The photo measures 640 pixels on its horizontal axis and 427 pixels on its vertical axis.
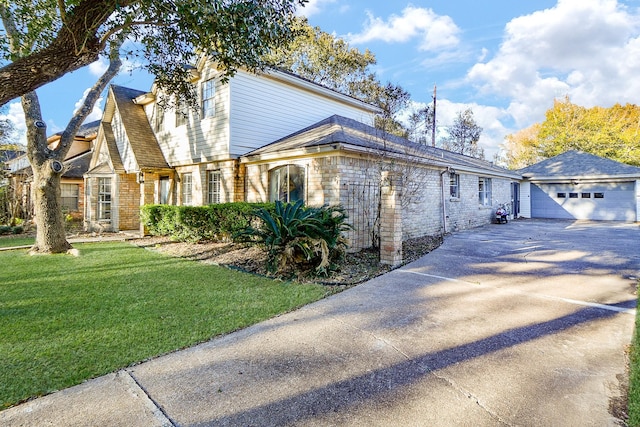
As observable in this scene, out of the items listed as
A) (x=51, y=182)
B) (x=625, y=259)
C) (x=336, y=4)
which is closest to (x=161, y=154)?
(x=51, y=182)

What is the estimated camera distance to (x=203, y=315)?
458cm

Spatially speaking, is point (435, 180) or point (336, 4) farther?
point (435, 180)

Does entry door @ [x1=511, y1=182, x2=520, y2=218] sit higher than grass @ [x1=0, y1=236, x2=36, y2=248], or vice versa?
entry door @ [x1=511, y1=182, x2=520, y2=218]

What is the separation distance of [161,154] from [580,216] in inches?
979

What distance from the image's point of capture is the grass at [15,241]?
1158cm

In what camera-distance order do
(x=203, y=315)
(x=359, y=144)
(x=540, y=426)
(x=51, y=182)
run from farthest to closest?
(x=51, y=182) < (x=359, y=144) < (x=203, y=315) < (x=540, y=426)

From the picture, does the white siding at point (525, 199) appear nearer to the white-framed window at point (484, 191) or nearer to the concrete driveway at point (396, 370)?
the white-framed window at point (484, 191)

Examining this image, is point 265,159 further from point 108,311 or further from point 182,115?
point 108,311

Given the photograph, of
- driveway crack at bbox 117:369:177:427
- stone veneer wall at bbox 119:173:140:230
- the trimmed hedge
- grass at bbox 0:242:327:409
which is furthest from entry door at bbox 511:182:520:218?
driveway crack at bbox 117:369:177:427

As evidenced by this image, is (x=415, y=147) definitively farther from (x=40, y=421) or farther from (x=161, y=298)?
(x=40, y=421)

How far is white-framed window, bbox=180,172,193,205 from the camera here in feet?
46.1

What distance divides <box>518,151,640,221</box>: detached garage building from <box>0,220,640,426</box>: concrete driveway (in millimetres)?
18696

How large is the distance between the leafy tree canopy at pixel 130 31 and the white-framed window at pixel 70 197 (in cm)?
1287

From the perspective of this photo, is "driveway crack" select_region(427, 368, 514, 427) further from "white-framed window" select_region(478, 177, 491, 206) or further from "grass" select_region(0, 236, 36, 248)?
"white-framed window" select_region(478, 177, 491, 206)
